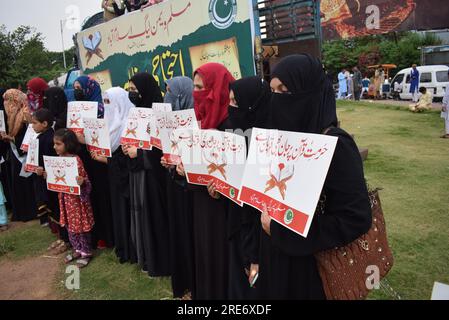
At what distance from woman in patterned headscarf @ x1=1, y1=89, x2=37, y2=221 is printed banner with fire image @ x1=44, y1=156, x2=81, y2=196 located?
4.90 ft

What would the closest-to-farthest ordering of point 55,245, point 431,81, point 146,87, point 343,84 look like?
1. point 146,87
2. point 55,245
3. point 431,81
4. point 343,84

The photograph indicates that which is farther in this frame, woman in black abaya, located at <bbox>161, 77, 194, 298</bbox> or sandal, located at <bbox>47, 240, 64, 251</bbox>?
sandal, located at <bbox>47, 240, 64, 251</bbox>

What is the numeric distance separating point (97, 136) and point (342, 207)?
245 cm

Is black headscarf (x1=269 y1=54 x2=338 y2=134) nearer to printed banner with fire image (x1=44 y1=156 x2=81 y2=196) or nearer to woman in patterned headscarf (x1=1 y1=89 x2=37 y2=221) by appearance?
printed banner with fire image (x1=44 y1=156 x2=81 y2=196)

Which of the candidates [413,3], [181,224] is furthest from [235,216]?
[413,3]

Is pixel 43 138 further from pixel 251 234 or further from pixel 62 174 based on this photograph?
pixel 251 234

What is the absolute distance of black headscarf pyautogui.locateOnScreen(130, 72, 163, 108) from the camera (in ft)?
10.0

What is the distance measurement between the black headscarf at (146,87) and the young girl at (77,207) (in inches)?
32.8

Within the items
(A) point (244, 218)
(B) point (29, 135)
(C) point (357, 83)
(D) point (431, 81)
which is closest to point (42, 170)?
(B) point (29, 135)

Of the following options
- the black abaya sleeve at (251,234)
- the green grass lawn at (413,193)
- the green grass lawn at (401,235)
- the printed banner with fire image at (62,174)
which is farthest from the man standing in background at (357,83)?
the black abaya sleeve at (251,234)

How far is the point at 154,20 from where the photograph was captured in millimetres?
5844

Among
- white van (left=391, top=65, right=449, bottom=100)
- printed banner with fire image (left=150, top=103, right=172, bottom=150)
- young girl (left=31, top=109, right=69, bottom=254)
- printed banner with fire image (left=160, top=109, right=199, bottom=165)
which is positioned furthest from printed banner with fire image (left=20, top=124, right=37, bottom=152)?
white van (left=391, top=65, right=449, bottom=100)

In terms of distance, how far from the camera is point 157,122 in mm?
2605
